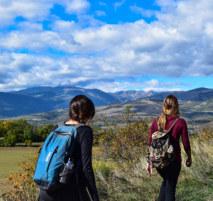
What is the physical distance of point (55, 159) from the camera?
4.82m

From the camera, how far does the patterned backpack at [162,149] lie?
768cm

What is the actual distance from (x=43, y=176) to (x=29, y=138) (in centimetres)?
4599

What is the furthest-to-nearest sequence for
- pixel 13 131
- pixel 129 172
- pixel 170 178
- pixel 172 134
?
pixel 13 131 < pixel 129 172 < pixel 170 178 < pixel 172 134

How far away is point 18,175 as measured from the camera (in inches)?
423

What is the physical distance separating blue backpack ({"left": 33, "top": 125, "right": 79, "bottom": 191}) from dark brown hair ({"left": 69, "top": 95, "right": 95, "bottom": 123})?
0.40 ft

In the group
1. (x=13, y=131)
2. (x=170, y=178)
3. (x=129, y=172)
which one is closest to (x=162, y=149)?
(x=170, y=178)

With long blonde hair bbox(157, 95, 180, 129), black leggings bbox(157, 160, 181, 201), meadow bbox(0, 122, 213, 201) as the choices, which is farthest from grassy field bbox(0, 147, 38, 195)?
long blonde hair bbox(157, 95, 180, 129)

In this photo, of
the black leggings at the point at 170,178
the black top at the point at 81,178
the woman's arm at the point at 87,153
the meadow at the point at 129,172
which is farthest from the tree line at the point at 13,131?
the woman's arm at the point at 87,153

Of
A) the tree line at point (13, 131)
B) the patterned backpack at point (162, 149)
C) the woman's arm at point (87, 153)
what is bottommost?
the tree line at point (13, 131)

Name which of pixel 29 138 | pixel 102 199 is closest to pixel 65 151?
pixel 102 199

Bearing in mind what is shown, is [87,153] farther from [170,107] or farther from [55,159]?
[170,107]

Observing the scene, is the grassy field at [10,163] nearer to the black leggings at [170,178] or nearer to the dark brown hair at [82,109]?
the black leggings at [170,178]

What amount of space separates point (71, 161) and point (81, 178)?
20 cm

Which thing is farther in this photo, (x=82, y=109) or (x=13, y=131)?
(x=13, y=131)
